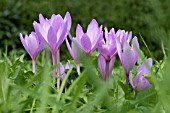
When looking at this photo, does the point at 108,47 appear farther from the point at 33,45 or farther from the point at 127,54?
the point at 33,45

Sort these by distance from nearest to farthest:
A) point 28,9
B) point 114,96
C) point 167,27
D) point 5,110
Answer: point 5,110 < point 114,96 < point 167,27 < point 28,9

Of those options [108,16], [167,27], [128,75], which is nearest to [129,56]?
[128,75]

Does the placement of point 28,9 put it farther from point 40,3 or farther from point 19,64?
point 19,64

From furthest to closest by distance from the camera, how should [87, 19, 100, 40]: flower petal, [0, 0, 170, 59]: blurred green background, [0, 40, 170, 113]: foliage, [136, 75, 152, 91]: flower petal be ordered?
[0, 0, 170, 59]: blurred green background → [87, 19, 100, 40]: flower petal → [136, 75, 152, 91]: flower petal → [0, 40, 170, 113]: foliage

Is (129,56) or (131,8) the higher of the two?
(131,8)

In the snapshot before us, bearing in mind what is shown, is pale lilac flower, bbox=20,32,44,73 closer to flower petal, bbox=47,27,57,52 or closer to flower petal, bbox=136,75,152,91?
flower petal, bbox=47,27,57,52

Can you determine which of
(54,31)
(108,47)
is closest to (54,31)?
(54,31)

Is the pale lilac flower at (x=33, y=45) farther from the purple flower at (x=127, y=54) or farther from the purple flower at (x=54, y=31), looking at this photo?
the purple flower at (x=127, y=54)

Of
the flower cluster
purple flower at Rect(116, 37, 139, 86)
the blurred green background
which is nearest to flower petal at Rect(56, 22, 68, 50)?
the flower cluster
